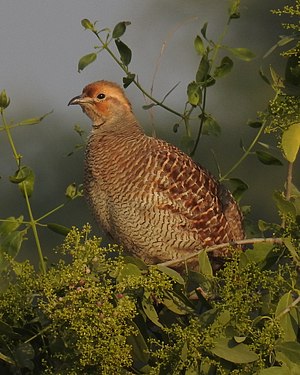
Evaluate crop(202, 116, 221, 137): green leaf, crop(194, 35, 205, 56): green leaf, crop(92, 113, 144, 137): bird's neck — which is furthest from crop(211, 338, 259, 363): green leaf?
crop(92, 113, 144, 137): bird's neck

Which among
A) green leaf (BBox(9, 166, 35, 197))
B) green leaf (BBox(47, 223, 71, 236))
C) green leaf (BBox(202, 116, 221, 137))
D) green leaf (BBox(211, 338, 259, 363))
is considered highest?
green leaf (BBox(9, 166, 35, 197))

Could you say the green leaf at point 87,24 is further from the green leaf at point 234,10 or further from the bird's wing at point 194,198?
the bird's wing at point 194,198

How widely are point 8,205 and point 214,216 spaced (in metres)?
20.6

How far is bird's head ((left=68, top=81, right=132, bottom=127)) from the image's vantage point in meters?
6.53

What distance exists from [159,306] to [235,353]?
0.68 m

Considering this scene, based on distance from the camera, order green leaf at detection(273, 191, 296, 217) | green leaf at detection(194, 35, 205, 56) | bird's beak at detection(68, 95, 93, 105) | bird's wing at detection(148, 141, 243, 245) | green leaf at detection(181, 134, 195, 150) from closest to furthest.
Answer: green leaf at detection(273, 191, 296, 217)
green leaf at detection(194, 35, 205, 56)
green leaf at detection(181, 134, 195, 150)
bird's wing at detection(148, 141, 243, 245)
bird's beak at detection(68, 95, 93, 105)

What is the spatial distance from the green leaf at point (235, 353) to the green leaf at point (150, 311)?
1.48ft

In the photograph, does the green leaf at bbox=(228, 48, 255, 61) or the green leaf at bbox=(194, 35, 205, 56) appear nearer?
the green leaf at bbox=(228, 48, 255, 61)

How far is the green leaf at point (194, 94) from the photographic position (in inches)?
189

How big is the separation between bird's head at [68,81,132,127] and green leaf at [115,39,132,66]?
4.83 ft

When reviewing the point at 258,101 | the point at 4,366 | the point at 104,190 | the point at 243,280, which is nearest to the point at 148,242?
the point at 104,190

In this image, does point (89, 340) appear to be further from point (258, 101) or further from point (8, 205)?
point (258, 101)

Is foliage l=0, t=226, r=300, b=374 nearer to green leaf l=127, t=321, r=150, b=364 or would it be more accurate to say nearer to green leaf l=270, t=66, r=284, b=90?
green leaf l=127, t=321, r=150, b=364

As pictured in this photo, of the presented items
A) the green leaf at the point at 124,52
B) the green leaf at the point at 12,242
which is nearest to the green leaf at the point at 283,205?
the green leaf at the point at 12,242
